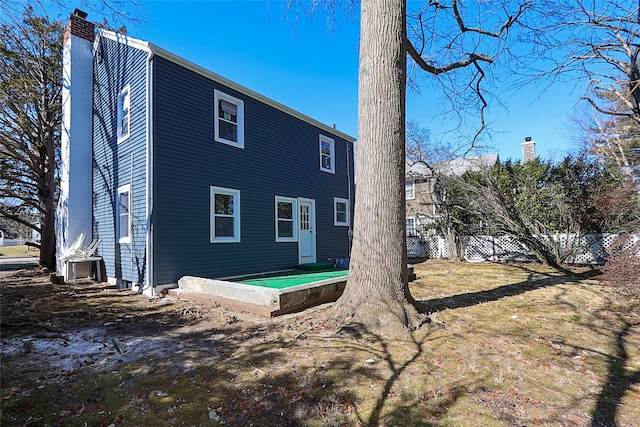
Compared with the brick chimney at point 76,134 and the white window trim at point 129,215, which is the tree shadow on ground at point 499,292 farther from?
the brick chimney at point 76,134

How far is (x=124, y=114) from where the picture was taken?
28.8 feet

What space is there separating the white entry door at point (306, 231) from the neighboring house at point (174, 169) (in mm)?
38

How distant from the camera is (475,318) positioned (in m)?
5.20

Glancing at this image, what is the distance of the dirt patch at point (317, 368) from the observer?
2.54 metres

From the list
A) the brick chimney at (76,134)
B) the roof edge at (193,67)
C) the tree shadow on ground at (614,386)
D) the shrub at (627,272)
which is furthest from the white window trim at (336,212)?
→ the tree shadow on ground at (614,386)

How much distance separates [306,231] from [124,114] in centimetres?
656

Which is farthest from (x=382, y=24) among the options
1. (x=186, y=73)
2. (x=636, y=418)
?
(x=186, y=73)

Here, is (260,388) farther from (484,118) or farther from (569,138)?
(569,138)

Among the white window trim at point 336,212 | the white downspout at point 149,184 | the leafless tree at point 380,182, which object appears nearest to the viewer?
the leafless tree at point 380,182

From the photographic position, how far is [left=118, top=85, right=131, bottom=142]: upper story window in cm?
845

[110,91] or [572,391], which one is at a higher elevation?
[110,91]

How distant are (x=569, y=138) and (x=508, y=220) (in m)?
10.5

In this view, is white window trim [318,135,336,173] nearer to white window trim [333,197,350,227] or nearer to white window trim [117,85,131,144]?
white window trim [333,197,350,227]

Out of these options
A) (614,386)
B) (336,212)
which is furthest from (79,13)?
(614,386)
